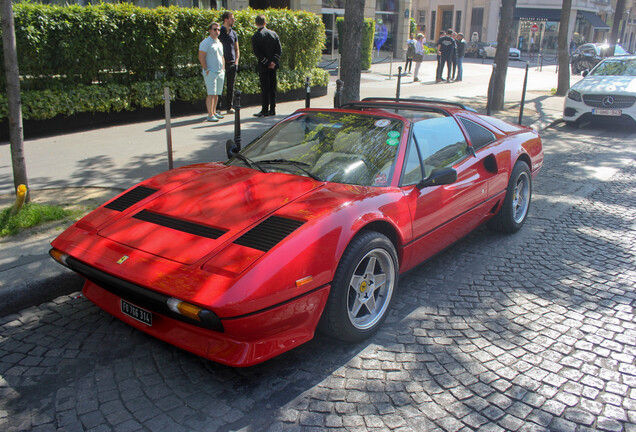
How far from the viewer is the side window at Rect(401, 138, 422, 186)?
155 inches

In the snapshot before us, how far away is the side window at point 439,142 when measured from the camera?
4.23 meters

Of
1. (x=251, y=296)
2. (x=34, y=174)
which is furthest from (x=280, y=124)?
(x=34, y=174)

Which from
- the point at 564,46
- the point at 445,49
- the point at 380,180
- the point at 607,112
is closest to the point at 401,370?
the point at 380,180

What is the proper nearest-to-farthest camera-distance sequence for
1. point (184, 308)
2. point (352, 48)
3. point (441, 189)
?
1. point (184, 308)
2. point (441, 189)
3. point (352, 48)

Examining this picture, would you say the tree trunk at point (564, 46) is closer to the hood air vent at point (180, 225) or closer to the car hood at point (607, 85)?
the car hood at point (607, 85)

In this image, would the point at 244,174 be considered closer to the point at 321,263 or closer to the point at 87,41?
the point at 321,263

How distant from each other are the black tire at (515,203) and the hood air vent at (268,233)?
2948 millimetres

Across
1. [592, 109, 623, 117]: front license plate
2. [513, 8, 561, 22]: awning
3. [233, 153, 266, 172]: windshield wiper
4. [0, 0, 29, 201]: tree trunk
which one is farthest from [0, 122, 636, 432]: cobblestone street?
[513, 8, 561, 22]: awning

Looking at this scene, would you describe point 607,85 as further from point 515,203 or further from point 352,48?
point 515,203

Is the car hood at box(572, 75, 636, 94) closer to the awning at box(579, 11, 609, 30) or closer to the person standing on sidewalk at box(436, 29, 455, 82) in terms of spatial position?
the person standing on sidewalk at box(436, 29, 455, 82)

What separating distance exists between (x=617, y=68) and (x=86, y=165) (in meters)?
11.9

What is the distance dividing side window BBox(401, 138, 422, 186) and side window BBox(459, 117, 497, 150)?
100cm

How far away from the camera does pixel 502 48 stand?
1338cm

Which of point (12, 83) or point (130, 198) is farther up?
point (12, 83)
